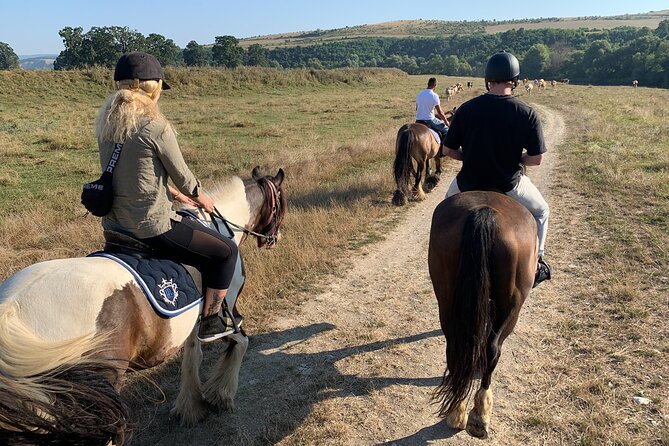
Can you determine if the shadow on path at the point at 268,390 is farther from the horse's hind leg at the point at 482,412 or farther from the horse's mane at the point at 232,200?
the horse's mane at the point at 232,200

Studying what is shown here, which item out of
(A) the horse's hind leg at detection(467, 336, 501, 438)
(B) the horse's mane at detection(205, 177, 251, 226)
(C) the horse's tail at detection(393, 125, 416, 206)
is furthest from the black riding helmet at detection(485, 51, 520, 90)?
(C) the horse's tail at detection(393, 125, 416, 206)

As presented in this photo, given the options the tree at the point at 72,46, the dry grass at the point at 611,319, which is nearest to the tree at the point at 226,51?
the tree at the point at 72,46

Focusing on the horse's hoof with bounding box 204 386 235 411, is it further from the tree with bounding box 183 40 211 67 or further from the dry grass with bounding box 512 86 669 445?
the tree with bounding box 183 40 211 67

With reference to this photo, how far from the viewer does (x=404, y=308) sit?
18.4 feet

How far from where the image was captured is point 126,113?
272cm

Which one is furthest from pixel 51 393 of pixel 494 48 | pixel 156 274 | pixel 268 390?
pixel 494 48

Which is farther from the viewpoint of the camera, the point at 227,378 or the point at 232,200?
the point at 232,200

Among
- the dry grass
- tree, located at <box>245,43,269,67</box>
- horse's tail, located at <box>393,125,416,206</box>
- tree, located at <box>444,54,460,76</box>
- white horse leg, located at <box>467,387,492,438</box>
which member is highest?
tree, located at <box>245,43,269,67</box>

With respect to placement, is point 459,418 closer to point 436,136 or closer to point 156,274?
point 156,274

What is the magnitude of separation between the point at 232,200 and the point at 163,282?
4.69 feet

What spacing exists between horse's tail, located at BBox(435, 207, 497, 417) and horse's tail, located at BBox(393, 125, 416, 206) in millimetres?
6757

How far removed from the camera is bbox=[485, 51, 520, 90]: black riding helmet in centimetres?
394

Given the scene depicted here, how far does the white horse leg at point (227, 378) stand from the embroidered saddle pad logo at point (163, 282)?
2.88 ft

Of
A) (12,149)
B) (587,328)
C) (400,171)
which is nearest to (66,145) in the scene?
(12,149)
